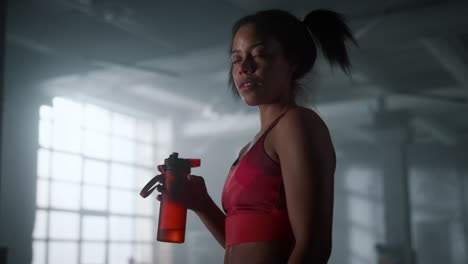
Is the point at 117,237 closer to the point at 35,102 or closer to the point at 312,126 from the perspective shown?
the point at 35,102

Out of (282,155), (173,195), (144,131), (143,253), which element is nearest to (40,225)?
(143,253)

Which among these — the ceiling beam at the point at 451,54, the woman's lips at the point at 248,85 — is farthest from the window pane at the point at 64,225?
the woman's lips at the point at 248,85

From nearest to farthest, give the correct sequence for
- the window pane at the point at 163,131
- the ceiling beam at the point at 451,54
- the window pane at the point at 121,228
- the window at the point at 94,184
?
1. the ceiling beam at the point at 451,54
2. the window at the point at 94,184
3. the window pane at the point at 121,228
4. the window pane at the point at 163,131

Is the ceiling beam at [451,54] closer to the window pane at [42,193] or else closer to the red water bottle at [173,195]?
the window pane at [42,193]

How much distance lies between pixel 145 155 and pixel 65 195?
6.08 feet

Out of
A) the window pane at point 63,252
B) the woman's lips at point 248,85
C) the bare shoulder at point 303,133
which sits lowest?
the window pane at point 63,252

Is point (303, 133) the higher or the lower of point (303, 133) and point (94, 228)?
the higher

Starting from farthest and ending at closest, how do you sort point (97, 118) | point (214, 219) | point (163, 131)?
1. point (163, 131)
2. point (97, 118)
3. point (214, 219)

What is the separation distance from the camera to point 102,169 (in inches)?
275

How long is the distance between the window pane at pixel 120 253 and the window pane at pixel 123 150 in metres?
1.19

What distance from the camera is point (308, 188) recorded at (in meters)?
0.69

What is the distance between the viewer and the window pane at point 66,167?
6.21 metres

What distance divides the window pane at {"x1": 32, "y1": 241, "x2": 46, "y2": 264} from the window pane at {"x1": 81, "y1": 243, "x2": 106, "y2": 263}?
664mm

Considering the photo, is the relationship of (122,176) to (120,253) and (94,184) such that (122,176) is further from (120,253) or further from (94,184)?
(120,253)
